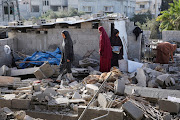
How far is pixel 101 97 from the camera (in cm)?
480

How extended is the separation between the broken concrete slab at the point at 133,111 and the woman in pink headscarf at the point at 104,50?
3.12 metres

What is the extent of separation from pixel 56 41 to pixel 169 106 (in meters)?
5.60

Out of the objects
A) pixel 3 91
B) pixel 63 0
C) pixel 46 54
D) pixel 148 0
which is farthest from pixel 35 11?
Answer: pixel 3 91

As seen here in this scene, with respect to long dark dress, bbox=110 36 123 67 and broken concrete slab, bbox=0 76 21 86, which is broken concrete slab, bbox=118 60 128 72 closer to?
long dark dress, bbox=110 36 123 67

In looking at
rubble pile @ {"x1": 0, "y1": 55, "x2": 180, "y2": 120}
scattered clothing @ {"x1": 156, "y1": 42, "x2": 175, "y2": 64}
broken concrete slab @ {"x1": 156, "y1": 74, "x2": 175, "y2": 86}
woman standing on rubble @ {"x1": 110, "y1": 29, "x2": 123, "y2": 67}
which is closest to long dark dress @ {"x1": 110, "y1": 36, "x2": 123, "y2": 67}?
woman standing on rubble @ {"x1": 110, "y1": 29, "x2": 123, "y2": 67}

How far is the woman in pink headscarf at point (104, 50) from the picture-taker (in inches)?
282

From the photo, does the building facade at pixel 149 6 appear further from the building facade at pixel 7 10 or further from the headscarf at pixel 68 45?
the headscarf at pixel 68 45

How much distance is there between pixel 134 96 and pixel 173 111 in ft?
3.02

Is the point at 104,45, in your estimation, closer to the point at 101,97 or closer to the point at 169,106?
the point at 101,97

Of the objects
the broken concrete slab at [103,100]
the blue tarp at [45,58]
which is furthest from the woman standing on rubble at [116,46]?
the broken concrete slab at [103,100]

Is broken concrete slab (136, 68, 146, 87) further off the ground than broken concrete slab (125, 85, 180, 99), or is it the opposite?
broken concrete slab (136, 68, 146, 87)

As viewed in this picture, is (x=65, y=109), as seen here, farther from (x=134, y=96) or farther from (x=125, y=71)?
(x=125, y=71)

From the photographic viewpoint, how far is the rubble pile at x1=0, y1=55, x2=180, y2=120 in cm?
438

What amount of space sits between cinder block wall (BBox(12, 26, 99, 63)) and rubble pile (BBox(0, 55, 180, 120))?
210 cm
